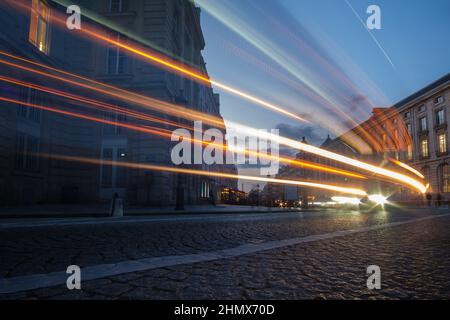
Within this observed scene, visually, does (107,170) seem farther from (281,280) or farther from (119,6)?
(281,280)

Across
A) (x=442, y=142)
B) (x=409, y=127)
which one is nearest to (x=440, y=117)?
(x=442, y=142)

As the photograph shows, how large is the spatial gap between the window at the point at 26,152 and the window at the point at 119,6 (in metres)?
11.0

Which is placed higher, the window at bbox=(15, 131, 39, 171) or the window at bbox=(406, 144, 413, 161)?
the window at bbox=(406, 144, 413, 161)

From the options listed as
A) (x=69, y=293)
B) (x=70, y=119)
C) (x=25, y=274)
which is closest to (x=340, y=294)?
(x=69, y=293)

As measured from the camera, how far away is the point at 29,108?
1625cm

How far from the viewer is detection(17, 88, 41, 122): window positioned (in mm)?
15656

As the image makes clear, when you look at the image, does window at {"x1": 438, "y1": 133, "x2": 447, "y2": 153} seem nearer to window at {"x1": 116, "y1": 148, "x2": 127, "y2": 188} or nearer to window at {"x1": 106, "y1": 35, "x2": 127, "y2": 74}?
window at {"x1": 116, "y1": 148, "x2": 127, "y2": 188}

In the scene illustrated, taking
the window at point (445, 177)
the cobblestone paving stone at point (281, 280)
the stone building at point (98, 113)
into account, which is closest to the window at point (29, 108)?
the stone building at point (98, 113)

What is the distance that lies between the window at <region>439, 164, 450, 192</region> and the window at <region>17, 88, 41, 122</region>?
4536 cm

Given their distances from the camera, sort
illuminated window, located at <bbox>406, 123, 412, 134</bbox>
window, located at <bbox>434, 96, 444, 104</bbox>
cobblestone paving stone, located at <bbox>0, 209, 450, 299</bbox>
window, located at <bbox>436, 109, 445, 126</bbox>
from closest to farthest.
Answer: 1. cobblestone paving stone, located at <bbox>0, 209, 450, 299</bbox>
2. window, located at <bbox>436, 109, 445, 126</bbox>
3. window, located at <bbox>434, 96, 444, 104</bbox>
4. illuminated window, located at <bbox>406, 123, 412, 134</bbox>

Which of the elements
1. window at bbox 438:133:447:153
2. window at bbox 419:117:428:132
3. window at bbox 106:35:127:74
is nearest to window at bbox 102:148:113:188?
window at bbox 106:35:127:74

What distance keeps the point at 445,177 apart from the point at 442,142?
4.88 m
